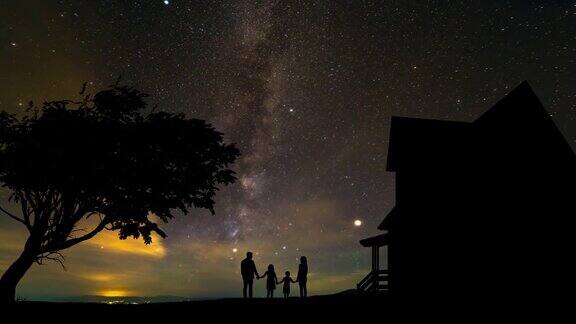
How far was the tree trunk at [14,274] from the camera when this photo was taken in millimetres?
18375

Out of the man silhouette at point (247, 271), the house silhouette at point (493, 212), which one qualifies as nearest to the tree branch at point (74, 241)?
the man silhouette at point (247, 271)

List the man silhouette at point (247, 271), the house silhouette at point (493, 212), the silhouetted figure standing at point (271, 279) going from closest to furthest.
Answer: the house silhouette at point (493, 212) < the man silhouette at point (247, 271) < the silhouetted figure standing at point (271, 279)

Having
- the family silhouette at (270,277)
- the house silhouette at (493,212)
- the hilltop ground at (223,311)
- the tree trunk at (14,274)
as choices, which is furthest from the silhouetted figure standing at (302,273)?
the tree trunk at (14,274)

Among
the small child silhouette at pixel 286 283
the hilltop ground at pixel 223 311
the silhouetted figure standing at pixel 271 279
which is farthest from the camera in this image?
the small child silhouette at pixel 286 283

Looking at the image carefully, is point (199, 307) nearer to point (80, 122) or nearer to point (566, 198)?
point (80, 122)

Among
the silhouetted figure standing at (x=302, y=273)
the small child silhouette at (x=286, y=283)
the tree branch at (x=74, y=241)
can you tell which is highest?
the tree branch at (x=74, y=241)

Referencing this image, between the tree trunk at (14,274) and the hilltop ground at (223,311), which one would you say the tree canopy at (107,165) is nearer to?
the tree trunk at (14,274)

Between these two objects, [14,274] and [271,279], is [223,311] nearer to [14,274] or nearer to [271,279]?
[271,279]

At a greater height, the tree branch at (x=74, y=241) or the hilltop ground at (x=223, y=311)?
the tree branch at (x=74, y=241)

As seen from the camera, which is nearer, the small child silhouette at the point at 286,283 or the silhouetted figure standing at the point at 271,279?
the silhouetted figure standing at the point at 271,279

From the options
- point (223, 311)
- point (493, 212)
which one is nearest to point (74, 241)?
point (223, 311)

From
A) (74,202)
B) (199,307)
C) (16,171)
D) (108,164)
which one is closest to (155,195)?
(108,164)

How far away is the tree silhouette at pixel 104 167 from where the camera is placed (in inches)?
726

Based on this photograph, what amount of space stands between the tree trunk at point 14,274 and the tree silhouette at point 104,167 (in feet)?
0.13
